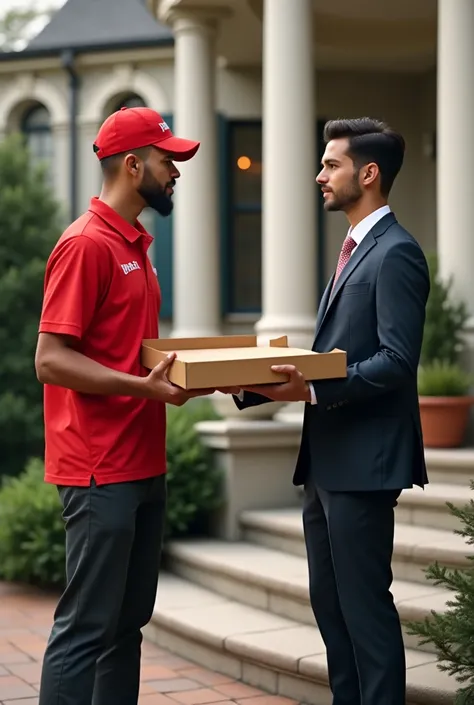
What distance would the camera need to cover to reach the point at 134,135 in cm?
312

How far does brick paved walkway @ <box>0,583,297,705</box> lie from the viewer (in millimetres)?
4438

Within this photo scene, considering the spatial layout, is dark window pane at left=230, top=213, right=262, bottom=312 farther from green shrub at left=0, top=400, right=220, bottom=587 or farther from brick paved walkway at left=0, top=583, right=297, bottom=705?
brick paved walkway at left=0, top=583, right=297, bottom=705

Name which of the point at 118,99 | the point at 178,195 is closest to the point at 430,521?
the point at 178,195

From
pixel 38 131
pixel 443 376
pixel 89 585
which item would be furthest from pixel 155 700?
pixel 38 131

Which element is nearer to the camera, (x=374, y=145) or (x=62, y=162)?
(x=374, y=145)

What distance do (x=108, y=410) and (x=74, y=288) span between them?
380 millimetres

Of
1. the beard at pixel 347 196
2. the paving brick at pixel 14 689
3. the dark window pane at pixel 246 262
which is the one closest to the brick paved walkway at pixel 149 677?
the paving brick at pixel 14 689

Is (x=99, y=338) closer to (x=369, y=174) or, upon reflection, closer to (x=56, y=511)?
(x=369, y=174)

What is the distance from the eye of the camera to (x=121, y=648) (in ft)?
10.7

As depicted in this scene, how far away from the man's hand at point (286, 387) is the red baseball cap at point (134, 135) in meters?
0.76

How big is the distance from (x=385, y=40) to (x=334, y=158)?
6476 mm

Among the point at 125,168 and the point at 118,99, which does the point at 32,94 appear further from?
the point at 125,168

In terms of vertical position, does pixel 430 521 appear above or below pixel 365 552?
below

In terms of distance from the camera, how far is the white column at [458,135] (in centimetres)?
629
